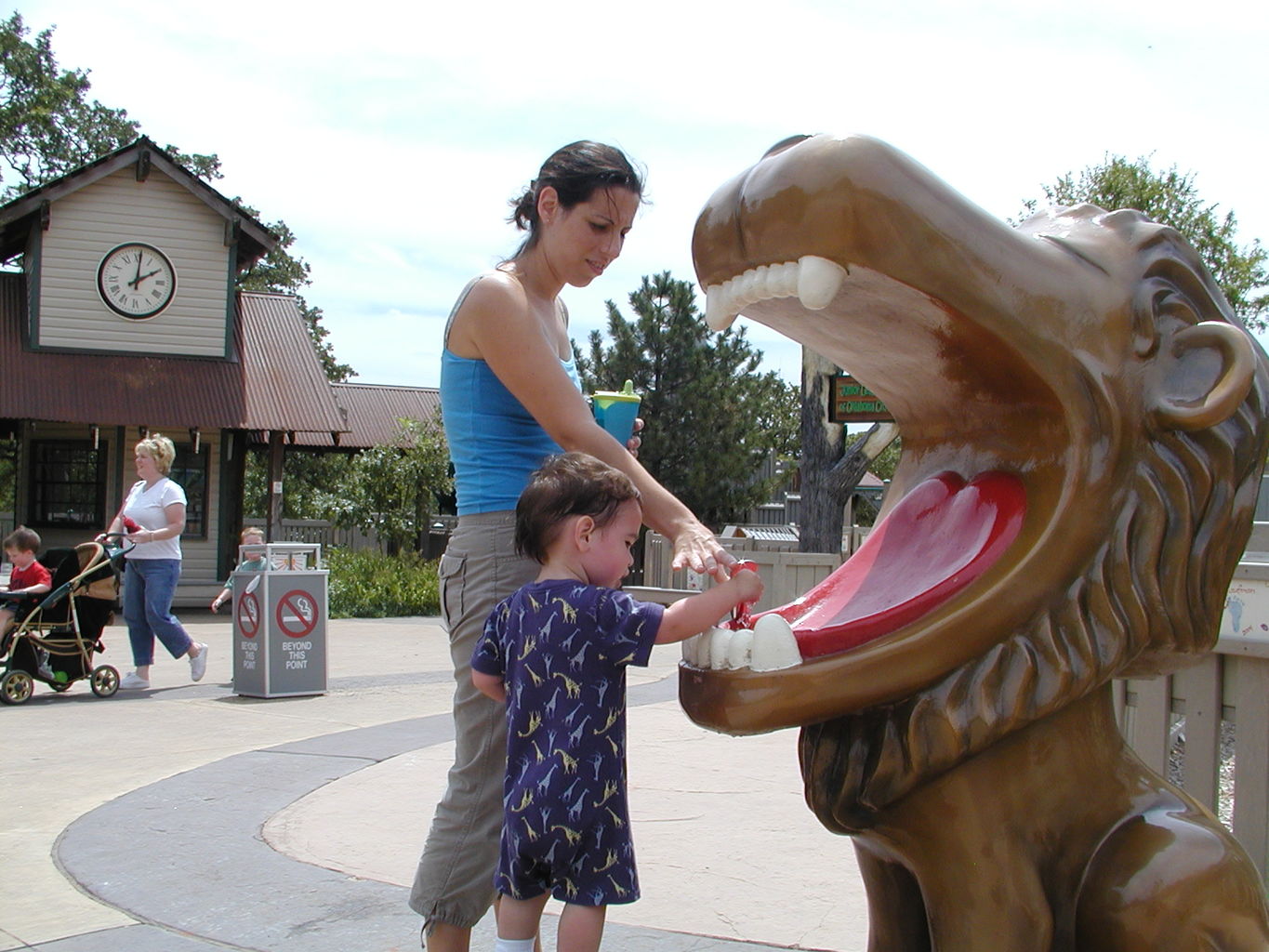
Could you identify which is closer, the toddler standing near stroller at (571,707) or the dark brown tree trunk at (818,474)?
the toddler standing near stroller at (571,707)

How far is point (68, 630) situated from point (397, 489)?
40.5 ft

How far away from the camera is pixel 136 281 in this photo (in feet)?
51.6

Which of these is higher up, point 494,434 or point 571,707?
point 494,434

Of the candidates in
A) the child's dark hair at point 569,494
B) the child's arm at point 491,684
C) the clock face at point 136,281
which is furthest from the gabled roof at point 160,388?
the child's dark hair at point 569,494

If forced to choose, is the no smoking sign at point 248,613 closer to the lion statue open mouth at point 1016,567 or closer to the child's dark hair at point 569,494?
the child's dark hair at point 569,494

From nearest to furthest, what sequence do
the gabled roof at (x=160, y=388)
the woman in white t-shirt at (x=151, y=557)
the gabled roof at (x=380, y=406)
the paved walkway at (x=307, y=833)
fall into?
1. the paved walkway at (x=307, y=833)
2. the woman in white t-shirt at (x=151, y=557)
3. the gabled roof at (x=160, y=388)
4. the gabled roof at (x=380, y=406)

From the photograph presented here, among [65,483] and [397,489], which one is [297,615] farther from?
[397,489]

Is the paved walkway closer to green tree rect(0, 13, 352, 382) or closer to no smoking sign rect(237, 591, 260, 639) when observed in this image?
no smoking sign rect(237, 591, 260, 639)

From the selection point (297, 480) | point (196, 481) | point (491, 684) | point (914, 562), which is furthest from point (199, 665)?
point (297, 480)

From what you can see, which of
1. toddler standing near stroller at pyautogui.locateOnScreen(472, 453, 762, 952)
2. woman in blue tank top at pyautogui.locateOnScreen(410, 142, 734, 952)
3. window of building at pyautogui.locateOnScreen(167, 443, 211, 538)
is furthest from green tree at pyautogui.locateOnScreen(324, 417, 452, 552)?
toddler standing near stroller at pyautogui.locateOnScreen(472, 453, 762, 952)

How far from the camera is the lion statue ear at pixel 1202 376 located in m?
1.57

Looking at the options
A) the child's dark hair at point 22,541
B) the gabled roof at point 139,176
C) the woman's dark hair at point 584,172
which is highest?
the gabled roof at point 139,176

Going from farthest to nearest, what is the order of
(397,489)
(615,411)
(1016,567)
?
(397,489) < (615,411) < (1016,567)

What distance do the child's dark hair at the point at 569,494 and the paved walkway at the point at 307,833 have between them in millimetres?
1275
